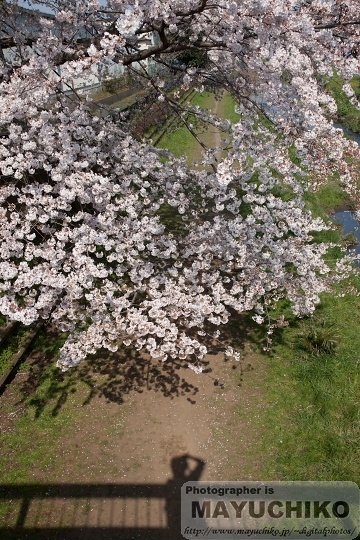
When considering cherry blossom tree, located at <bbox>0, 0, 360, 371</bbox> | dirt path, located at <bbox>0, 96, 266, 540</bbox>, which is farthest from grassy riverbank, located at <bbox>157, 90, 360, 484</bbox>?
cherry blossom tree, located at <bbox>0, 0, 360, 371</bbox>

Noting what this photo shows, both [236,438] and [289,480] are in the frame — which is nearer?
[289,480]

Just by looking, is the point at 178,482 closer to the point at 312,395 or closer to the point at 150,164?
the point at 312,395

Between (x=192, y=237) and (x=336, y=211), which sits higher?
(x=336, y=211)

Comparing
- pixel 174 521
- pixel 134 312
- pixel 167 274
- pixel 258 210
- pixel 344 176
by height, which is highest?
pixel 344 176

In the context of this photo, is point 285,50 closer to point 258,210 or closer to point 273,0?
point 273,0

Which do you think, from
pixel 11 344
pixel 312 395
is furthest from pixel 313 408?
pixel 11 344

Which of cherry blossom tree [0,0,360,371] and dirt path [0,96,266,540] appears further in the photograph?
cherry blossom tree [0,0,360,371]

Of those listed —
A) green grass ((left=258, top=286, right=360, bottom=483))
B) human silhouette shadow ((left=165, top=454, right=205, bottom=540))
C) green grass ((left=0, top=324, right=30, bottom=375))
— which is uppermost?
green grass ((left=258, top=286, right=360, bottom=483))

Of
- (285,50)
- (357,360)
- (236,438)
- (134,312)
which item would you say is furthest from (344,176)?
(236,438)

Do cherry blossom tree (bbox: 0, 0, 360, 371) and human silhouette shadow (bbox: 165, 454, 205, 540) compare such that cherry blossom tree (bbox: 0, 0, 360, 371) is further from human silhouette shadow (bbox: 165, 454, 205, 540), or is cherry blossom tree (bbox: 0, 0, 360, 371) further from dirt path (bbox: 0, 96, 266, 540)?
human silhouette shadow (bbox: 165, 454, 205, 540)
